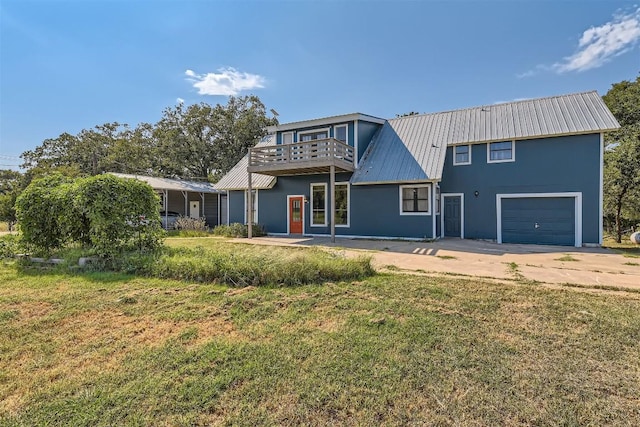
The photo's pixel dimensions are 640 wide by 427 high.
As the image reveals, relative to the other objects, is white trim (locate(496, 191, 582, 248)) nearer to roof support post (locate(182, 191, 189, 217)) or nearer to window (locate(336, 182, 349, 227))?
window (locate(336, 182, 349, 227))

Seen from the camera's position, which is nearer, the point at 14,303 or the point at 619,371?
the point at 619,371

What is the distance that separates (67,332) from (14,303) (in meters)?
1.85

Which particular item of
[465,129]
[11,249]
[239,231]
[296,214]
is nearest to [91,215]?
[11,249]

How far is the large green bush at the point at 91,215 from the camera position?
24.7ft

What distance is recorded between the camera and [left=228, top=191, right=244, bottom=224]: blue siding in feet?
56.9

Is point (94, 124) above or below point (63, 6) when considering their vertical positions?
above

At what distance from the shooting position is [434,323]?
152 inches

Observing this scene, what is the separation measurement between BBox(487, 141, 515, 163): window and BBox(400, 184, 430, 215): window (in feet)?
9.51

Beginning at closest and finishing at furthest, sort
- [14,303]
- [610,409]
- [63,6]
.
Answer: [610,409] → [14,303] → [63,6]

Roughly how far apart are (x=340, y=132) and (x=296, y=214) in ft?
14.3

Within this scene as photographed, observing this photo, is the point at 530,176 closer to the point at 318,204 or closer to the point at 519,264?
the point at 519,264

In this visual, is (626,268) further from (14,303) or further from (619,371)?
(14,303)

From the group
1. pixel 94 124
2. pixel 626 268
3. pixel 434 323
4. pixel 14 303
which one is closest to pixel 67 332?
pixel 14 303

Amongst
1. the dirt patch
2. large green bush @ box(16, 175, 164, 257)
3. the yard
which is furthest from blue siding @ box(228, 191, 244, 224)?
the dirt patch
